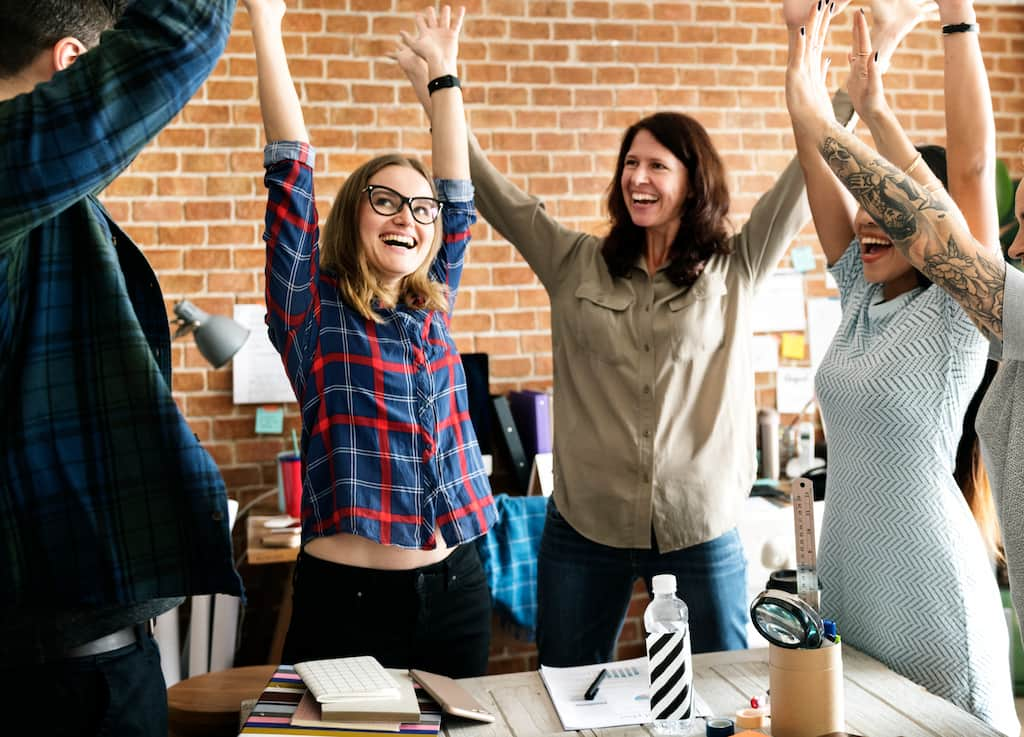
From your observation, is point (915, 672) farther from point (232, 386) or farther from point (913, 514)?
point (232, 386)

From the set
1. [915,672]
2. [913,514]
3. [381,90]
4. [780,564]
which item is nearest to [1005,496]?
[913,514]

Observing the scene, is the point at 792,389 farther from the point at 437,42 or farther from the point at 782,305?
the point at 437,42

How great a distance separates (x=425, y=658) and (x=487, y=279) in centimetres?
217

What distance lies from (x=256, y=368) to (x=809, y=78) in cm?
243

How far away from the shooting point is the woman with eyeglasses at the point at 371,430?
5.42ft

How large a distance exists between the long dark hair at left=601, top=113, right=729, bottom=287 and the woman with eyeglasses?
20.9 inches

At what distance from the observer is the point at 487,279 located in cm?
367

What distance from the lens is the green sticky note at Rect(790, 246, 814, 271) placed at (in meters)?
3.92

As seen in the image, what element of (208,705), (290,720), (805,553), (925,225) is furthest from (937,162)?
(208,705)

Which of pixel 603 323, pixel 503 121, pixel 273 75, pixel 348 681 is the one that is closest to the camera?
pixel 348 681

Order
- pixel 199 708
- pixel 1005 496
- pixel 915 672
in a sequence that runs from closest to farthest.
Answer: pixel 1005 496 → pixel 915 672 → pixel 199 708

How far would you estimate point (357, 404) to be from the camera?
170 cm

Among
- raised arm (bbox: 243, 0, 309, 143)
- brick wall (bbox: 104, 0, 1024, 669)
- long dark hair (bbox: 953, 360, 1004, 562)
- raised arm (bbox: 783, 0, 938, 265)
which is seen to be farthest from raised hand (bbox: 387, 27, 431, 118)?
brick wall (bbox: 104, 0, 1024, 669)

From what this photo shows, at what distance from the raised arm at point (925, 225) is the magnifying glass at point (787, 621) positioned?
45 centimetres
